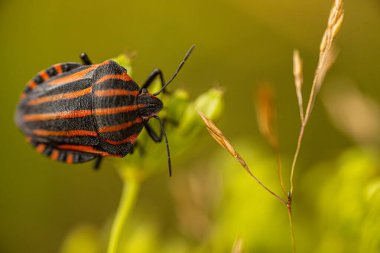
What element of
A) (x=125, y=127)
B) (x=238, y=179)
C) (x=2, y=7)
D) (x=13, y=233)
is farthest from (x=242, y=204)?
(x=2, y=7)

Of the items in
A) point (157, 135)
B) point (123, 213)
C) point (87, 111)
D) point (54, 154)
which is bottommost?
point (123, 213)

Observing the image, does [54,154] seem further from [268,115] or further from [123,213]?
[268,115]

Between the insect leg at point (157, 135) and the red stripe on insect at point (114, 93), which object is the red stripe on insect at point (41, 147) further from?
the insect leg at point (157, 135)

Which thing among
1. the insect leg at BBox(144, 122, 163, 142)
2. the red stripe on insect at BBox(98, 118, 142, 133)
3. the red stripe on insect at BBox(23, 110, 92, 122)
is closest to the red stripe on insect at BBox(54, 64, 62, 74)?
the red stripe on insect at BBox(23, 110, 92, 122)

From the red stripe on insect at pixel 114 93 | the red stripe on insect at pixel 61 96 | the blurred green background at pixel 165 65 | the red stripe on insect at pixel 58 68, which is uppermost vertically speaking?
the red stripe on insect at pixel 58 68

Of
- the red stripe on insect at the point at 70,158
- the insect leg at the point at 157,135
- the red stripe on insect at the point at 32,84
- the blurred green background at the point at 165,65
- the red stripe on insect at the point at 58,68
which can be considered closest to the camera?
the insect leg at the point at 157,135

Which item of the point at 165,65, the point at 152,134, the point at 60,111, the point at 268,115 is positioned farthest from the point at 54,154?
the point at 165,65

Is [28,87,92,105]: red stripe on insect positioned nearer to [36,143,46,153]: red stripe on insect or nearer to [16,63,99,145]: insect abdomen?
[16,63,99,145]: insect abdomen

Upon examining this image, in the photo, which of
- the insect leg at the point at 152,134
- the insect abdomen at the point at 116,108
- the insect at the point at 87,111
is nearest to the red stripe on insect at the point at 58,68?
the insect at the point at 87,111
